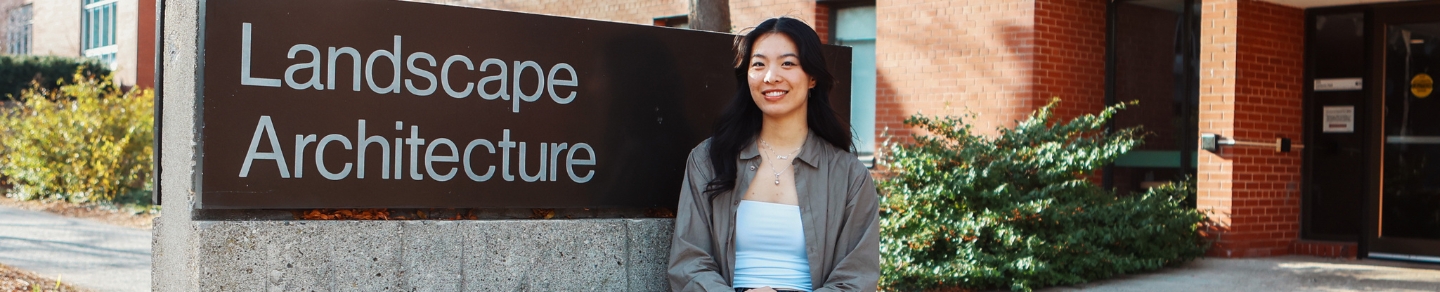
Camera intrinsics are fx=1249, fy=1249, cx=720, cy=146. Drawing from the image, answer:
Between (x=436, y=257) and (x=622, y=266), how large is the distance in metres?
0.56

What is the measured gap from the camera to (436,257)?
3.28 meters

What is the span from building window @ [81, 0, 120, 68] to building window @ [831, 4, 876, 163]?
318 inches

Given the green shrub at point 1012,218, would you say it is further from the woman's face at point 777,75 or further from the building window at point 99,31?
the building window at point 99,31

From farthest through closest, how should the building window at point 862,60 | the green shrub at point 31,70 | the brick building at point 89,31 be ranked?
the green shrub at point 31,70 → the brick building at point 89,31 → the building window at point 862,60

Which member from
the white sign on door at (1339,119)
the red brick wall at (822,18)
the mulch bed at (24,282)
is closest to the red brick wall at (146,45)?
the mulch bed at (24,282)

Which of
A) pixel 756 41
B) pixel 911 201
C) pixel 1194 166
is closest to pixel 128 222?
pixel 911 201

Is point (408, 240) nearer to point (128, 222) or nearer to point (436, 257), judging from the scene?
point (436, 257)

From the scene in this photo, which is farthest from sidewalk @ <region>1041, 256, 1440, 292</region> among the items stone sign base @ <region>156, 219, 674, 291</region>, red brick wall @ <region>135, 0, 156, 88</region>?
red brick wall @ <region>135, 0, 156, 88</region>

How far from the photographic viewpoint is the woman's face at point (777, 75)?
3.17 m

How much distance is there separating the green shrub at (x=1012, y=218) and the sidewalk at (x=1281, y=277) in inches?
5.6

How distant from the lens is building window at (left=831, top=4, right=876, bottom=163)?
450 inches

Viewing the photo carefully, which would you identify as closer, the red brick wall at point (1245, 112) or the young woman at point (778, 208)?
the young woman at point (778, 208)

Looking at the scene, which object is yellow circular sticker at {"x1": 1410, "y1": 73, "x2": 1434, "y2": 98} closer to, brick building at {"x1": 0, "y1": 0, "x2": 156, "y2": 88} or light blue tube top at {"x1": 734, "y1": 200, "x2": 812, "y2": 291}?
light blue tube top at {"x1": 734, "y1": 200, "x2": 812, "y2": 291}

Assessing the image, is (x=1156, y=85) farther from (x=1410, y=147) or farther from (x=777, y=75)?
(x=777, y=75)
